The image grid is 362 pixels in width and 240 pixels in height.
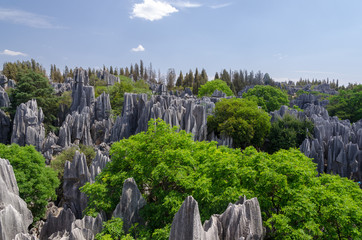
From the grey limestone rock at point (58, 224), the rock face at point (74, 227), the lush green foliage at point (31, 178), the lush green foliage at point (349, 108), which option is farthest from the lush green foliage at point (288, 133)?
the lush green foliage at point (31, 178)

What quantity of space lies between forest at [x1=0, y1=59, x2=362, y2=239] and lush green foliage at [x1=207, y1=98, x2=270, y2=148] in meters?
0.12

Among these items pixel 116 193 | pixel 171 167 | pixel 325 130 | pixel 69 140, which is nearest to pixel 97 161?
pixel 116 193

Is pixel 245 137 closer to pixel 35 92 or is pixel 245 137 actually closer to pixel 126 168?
pixel 126 168

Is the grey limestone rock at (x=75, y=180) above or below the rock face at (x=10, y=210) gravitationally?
below

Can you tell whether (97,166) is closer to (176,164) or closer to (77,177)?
(77,177)

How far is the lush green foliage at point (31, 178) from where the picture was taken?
52.7 ft

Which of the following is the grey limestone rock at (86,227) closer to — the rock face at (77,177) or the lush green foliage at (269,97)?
the rock face at (77,177)

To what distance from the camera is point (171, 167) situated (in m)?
11.5

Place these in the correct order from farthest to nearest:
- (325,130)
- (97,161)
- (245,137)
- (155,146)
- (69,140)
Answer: (69,140), (325,130), (245,137), (97,161), (155,146)

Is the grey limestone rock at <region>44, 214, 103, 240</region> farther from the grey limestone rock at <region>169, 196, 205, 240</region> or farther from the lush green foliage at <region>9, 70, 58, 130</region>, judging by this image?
the lush green foliage at <region>9, 70, 58, 130</region>

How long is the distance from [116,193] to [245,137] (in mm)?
18113

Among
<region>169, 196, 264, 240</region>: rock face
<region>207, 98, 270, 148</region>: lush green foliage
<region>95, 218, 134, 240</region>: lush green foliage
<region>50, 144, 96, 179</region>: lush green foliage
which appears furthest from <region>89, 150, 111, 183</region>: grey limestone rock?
<region>169, 196, 264, 240</region>: rock face

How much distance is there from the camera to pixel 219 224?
715 cm

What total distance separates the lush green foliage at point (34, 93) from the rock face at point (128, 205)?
28944mm
